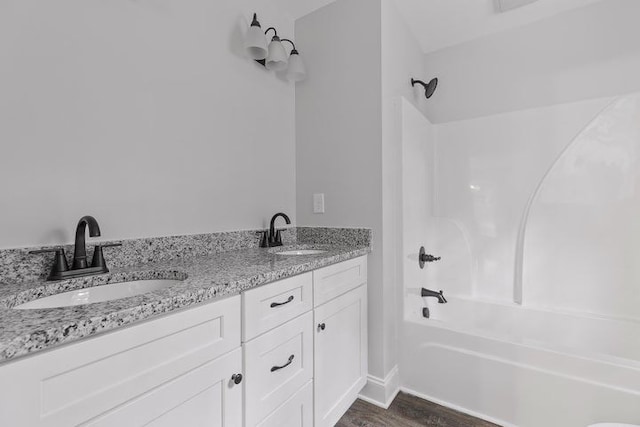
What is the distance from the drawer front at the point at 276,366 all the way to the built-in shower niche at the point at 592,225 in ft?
5.78

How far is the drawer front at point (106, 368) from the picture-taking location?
0.52m

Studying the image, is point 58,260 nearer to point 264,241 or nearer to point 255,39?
point 264,241

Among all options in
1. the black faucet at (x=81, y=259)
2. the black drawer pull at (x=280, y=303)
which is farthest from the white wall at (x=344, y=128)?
the black faucet at (x=81, y=259)

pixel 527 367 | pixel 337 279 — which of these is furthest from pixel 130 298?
pixel 527 367

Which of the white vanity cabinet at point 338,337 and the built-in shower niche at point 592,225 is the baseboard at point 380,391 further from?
the built-in shower niche at point 592,225

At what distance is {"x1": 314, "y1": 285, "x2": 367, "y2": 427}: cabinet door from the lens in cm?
132

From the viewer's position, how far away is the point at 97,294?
38.4 inches

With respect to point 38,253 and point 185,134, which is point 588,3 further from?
point 38,253

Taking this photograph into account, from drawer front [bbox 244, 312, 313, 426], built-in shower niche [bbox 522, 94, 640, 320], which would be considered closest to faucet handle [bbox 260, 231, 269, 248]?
drawer front [bbox 244, 312, 313, 426]

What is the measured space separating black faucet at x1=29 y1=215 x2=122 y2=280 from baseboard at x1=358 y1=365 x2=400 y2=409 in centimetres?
147

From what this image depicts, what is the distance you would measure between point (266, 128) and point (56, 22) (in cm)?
101

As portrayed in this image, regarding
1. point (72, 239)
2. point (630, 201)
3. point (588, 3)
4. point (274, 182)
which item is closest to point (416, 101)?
point (588, 3)

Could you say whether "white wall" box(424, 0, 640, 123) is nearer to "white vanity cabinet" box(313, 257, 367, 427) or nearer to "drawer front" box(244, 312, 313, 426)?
"white vanity cabinet" box(313, 257, 367, 427)

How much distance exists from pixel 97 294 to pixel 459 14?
99.4 inches
